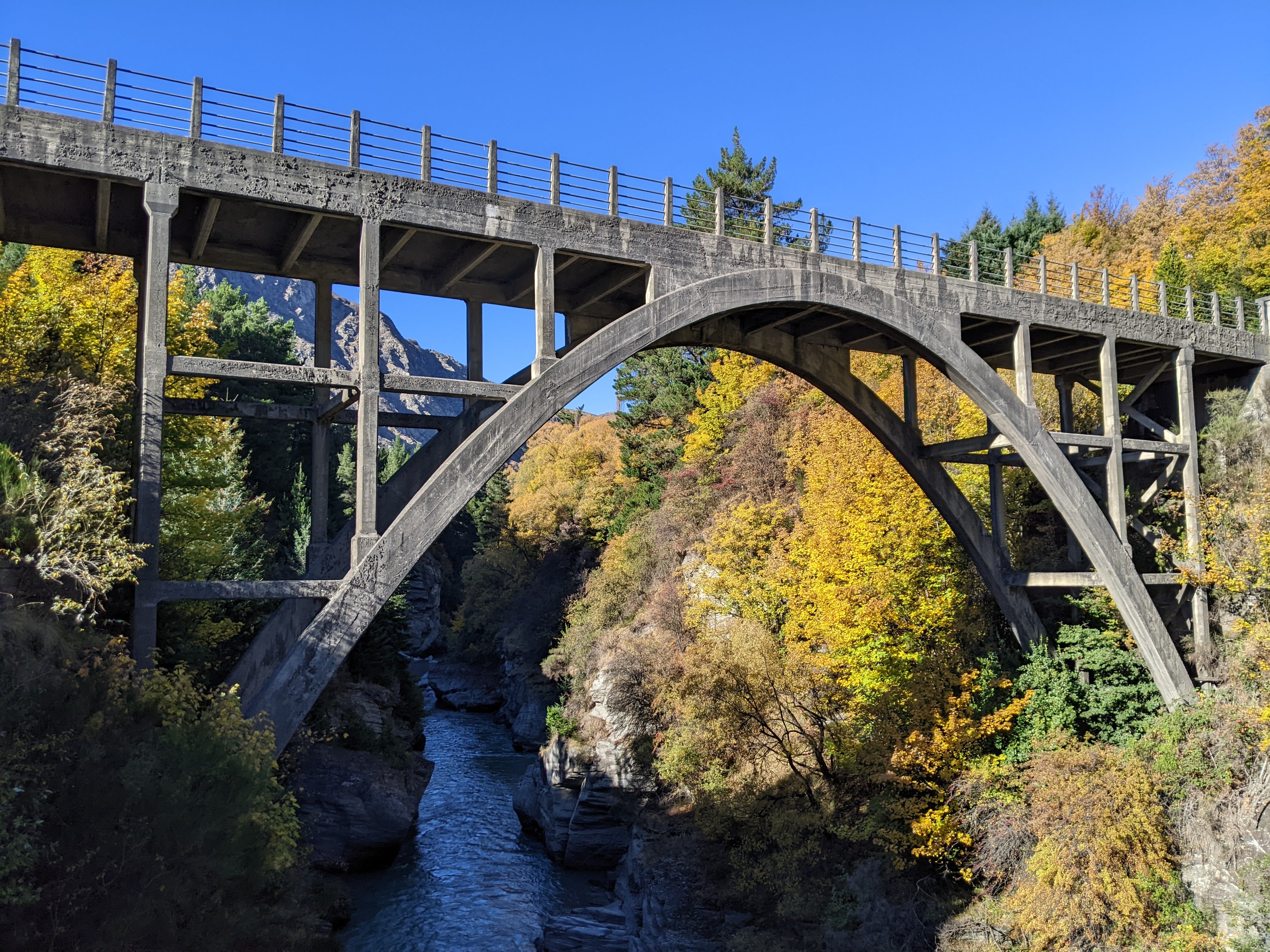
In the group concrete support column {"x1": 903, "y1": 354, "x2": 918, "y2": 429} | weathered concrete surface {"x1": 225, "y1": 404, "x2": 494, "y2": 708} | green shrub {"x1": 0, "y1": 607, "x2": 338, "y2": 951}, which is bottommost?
green shrub {"x1": 0, "y1": 607, "x2": 338, "y2": 951}

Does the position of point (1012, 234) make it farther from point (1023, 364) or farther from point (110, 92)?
point (110, 92)

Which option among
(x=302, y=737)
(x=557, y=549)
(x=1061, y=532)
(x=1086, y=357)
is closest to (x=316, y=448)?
(x=302, y=737)

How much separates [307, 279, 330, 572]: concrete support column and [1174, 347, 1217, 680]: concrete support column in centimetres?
1842

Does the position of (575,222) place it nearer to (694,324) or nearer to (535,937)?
(694,324)

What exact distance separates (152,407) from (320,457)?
3.49m

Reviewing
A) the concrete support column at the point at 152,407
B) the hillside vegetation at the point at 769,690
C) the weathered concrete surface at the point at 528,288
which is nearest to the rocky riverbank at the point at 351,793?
the hillside vegetation at the point at 769,690

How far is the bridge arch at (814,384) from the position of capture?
11.5 metres

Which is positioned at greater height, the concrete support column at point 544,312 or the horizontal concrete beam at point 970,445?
the concrete support column at point 544,312

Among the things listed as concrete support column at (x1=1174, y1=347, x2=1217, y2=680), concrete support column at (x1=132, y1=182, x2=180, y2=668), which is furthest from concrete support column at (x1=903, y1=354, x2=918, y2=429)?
concrete support column at (x1=132, y1=182, x2=180, y2=668)

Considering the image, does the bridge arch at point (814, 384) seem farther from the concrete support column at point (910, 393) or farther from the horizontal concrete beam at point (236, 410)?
A: the horizontal concrete beam at point (236, 410)

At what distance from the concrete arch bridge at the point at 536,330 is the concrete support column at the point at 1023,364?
0.23 feet

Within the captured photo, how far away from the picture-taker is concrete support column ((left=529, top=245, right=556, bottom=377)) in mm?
13406

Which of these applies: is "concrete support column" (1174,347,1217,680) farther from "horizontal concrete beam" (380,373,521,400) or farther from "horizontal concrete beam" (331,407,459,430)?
"horizontal concrete beam" (331,407,459,430)

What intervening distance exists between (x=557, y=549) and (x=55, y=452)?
37484 mm
